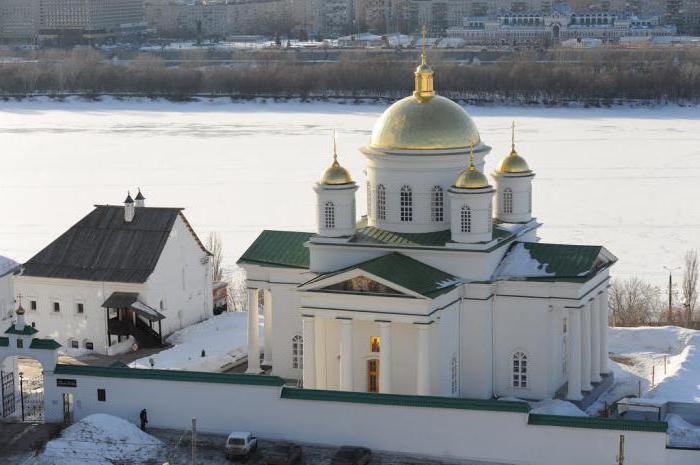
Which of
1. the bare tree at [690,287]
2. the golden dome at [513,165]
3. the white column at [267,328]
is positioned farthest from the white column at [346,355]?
the bare tree at [690,287]

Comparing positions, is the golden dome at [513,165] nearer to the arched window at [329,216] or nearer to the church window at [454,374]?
the arched window at [329,216]

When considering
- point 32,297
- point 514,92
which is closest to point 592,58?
point 514,92

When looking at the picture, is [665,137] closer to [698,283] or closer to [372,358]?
[698,283]

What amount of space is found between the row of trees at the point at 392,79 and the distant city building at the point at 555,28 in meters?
27.3

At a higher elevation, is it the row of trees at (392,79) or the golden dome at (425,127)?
the golden dome at (425,127)

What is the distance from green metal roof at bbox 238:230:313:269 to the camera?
1166 inches

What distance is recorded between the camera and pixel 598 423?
24.1 metres

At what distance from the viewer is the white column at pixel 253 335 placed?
30016mm

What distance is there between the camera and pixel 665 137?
66.1 metres

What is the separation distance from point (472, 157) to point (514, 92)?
61.9m

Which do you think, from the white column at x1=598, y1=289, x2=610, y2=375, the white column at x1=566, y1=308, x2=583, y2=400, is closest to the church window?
the white column at x1=566, y1=308, x2=583, y2=400

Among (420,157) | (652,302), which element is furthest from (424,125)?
(652,302)

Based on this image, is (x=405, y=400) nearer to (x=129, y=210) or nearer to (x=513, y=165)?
(x=513, y=165)

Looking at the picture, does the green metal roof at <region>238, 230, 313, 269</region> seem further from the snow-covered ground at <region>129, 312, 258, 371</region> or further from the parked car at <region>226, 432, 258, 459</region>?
the parked car at <region>226, 432, 258, 459</region>
